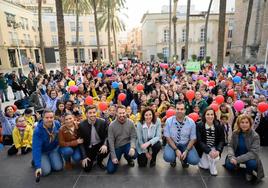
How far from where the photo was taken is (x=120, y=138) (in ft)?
12.8

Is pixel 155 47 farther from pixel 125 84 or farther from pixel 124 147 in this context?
pixel 124 147

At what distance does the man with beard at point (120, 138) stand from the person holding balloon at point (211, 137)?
51.3 inches

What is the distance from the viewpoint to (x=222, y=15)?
1061 cm

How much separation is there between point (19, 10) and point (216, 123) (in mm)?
40055

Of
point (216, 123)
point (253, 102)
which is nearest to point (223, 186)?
point (216, 123)

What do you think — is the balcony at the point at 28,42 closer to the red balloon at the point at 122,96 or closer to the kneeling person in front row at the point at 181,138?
the red balloon at the point at 122,96

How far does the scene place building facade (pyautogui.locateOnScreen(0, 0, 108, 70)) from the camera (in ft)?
98.2

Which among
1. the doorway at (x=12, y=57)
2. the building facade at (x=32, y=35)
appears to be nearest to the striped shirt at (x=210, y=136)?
the building facade at (x=32, y=35)

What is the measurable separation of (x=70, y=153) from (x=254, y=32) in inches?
1311

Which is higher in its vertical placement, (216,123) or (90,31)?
(90,31)

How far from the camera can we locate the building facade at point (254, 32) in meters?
26.0

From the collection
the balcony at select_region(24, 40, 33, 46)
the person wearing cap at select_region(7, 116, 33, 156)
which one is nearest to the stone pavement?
the person wearing cap at select_region(7, 116, 33, 156)

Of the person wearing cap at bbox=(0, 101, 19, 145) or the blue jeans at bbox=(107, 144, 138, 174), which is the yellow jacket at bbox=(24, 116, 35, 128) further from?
the blue jeans at bbox=(107, 144, 138, 174)

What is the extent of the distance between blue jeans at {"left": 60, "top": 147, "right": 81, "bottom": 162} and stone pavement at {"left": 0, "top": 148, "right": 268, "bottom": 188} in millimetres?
256
